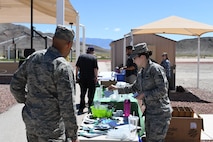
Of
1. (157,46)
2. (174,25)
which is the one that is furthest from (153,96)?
(157,46)

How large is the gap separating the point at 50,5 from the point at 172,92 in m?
5.74

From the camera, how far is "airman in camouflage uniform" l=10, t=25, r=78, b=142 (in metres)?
2.61

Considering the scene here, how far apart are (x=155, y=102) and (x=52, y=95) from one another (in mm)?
1425

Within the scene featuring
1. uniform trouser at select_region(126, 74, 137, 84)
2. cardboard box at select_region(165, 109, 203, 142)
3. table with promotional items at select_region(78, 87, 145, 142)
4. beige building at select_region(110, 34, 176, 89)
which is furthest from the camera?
beige building at select_region(110, 34, 176, 89)

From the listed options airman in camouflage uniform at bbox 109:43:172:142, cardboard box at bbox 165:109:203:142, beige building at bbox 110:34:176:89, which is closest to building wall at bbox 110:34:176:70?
beige building at bbox 110:34:176:89

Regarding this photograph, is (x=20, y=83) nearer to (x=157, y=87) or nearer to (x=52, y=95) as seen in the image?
(x=52, y=95)

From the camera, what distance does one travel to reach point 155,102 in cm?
372

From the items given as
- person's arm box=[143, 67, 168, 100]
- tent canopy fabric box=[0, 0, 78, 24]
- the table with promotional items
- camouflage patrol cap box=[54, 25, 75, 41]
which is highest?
tent canopy fabric box=[0, 0, 78, 24]

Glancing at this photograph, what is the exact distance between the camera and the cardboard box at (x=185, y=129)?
18.6 ft

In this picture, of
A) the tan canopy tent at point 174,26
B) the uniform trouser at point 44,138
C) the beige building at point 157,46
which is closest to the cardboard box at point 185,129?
the uniform trouser at point 44,138

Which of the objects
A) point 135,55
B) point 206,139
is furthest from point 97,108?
point 206,139

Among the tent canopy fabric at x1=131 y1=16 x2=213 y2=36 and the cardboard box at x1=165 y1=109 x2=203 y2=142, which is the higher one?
the tent canopy fabric at x1=131 y1=16 x2=213 y2=36

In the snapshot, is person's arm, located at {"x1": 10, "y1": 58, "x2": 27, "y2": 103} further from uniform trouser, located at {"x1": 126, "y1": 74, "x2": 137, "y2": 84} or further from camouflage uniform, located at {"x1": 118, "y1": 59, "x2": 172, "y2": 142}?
uniform trouser, located at {"x1": 126, "y1": 74, "x2": 137, "y2": 84}

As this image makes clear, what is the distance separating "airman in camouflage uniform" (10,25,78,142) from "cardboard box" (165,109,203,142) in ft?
10.9
